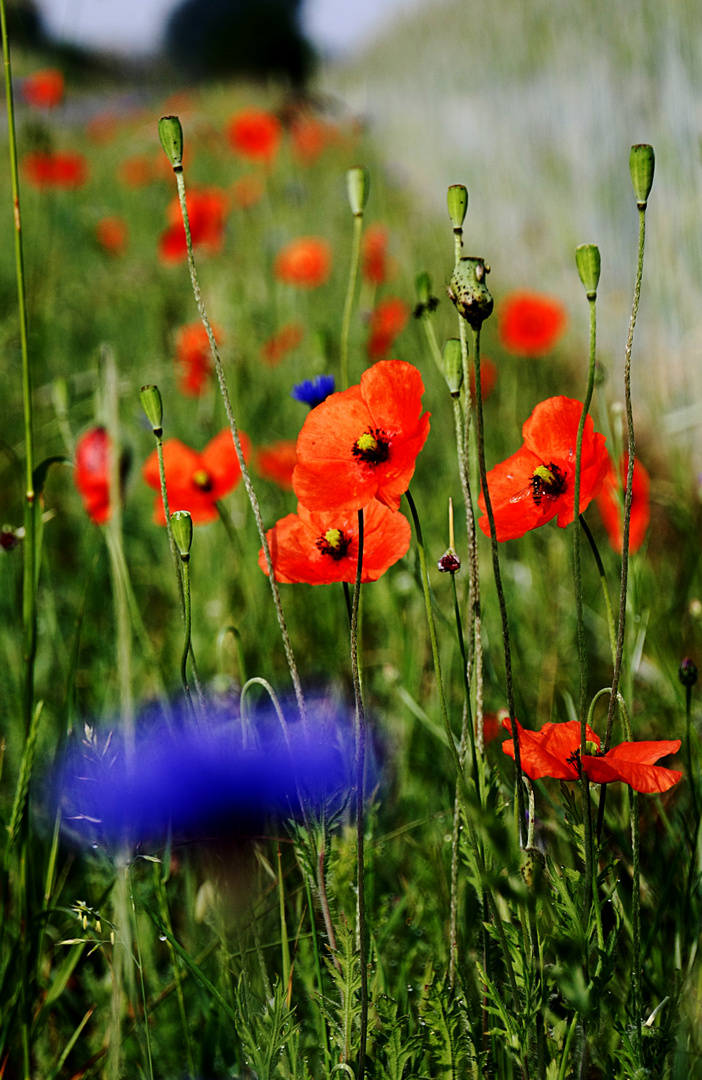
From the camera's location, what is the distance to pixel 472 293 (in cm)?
45

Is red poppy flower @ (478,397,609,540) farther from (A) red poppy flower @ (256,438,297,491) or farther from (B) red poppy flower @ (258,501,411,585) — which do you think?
(A) red poppy flower @ (256,438,297,491)

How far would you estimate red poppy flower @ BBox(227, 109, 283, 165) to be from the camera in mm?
2436

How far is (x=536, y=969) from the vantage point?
526 mm

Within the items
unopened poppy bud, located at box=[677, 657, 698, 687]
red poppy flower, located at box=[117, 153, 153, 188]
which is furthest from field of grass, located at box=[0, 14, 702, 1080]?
red poppy flower, located at box=[117, 153, 153, 188]

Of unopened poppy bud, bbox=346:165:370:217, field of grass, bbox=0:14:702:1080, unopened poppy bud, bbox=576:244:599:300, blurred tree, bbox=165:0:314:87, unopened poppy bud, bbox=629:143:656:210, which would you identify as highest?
blurred tree, bbox=165:0:314:87

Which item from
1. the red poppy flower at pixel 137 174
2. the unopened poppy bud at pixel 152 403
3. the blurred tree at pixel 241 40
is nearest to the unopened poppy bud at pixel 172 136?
the unopened poppy bud at pixel 152 403

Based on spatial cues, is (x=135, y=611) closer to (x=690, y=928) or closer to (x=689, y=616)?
(x=690, y=928)

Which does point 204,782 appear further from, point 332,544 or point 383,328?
point 383,328

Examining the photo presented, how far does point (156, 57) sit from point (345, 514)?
6.46 m

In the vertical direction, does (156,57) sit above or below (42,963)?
above

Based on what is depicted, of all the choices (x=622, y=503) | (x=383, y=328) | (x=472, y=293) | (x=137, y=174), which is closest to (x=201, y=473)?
(x=622, y=503)

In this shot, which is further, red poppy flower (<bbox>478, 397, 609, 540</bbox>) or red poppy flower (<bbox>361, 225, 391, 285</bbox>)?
red poppy flower (<bbox>361, 225, 391, 285</bbox>)

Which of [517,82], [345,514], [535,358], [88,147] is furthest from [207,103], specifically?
[345,514]

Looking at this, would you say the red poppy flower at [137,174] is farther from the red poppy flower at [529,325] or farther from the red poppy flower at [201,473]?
Result: the red poppy flower at [201,473]
